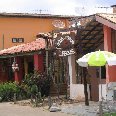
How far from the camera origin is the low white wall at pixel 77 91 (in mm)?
22289

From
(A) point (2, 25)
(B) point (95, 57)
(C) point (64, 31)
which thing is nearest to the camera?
(B) point (95, 57)

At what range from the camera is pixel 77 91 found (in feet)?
74.2

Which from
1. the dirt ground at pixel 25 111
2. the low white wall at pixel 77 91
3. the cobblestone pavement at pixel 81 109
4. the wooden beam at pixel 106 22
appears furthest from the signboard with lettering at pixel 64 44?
the dirt ground at pixel 25 111

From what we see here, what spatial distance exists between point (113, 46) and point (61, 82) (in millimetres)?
7260

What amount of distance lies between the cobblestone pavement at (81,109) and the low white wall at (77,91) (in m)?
1.75

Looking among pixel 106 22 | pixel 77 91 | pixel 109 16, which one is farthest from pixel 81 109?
pixel 109 16

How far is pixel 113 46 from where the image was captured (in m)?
19.9

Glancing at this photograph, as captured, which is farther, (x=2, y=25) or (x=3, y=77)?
(x=2, y=25)

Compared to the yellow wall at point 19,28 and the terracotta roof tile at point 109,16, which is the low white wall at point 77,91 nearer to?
the terracotta roof tile at point 109,16

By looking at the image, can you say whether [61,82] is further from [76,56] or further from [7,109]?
[7,109]

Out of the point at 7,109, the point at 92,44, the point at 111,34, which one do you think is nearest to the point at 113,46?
the point at 111,34

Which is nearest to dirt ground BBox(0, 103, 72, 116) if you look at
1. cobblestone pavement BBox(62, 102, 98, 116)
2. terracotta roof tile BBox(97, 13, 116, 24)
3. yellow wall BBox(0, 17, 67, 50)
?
cobblestone pavement BBox(62, 102, 98, 116)

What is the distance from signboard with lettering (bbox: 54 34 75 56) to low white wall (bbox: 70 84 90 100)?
1.74 metres

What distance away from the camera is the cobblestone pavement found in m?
17.2
